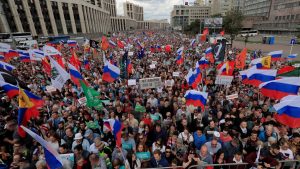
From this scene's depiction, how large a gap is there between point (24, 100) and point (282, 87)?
7710mm

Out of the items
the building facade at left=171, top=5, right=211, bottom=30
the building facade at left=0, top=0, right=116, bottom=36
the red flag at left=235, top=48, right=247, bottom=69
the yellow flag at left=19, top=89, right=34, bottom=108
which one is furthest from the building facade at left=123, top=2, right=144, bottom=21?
the yellow flag at left=19, top=89, right=34, bottom=108

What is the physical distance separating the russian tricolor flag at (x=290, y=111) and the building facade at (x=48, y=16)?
5644 centimetres

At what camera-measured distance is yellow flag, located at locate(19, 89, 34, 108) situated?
5066 millimetres

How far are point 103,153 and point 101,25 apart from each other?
9269 cm

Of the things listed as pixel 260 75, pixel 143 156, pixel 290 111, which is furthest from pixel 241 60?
pixel 143 156

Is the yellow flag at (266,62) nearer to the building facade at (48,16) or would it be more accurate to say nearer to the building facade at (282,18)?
the building facade at (282,18)

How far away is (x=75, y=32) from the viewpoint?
65500 millimetres

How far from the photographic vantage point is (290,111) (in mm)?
4945

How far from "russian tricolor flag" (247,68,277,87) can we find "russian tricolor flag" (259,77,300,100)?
1.30 m

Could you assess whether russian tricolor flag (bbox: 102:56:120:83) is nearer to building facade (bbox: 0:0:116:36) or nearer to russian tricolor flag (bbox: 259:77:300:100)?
russian tricolor flag (bbox: 259:77:300:100)

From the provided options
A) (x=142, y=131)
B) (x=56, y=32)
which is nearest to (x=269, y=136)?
(x=142, y=131)

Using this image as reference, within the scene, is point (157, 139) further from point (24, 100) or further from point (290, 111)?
point (24, 100)

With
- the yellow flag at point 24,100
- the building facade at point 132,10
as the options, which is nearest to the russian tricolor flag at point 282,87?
the yellow flag at point 24,100

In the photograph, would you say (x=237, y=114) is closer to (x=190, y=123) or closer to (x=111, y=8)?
(x=190, y=123)
